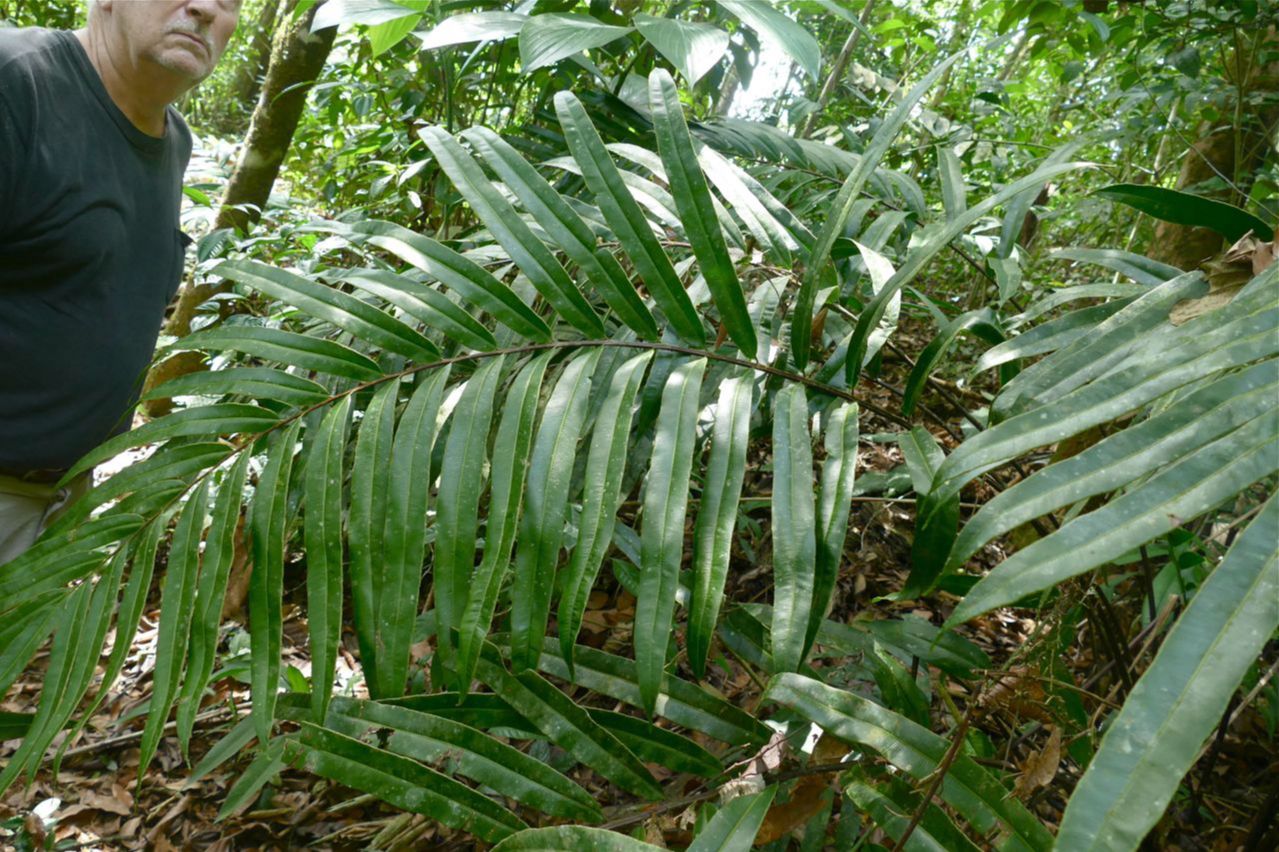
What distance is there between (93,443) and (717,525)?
1.27 m

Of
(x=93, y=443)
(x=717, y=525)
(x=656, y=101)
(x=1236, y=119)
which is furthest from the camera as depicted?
(x=1236, y=119)

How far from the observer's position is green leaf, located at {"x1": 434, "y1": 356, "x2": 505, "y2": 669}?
2.55ft

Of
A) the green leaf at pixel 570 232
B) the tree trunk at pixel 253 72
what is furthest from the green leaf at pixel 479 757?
the tree trunk at pixel 253 72

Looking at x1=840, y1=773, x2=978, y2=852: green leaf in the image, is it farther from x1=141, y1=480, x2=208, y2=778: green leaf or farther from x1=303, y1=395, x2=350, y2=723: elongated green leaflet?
x1=141, y1=480, x2=208, y2=778: green leaf

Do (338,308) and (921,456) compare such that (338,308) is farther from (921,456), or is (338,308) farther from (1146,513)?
(1146,513)

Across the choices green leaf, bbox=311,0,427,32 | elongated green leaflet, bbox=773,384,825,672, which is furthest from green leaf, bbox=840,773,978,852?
green leaf, bbox=311,0,427,32

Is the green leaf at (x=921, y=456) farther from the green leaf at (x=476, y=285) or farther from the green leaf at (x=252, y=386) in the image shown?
the green leaf at (x=252, y=386)

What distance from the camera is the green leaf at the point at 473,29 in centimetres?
112

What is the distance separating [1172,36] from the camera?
200cm

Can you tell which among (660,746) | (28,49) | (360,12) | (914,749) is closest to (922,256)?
(914,749)

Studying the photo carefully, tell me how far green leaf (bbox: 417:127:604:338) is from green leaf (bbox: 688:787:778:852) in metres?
0.49

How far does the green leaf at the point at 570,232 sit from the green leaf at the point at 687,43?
0.22 m

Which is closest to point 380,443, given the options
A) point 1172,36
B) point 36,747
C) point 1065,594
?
point 36,747

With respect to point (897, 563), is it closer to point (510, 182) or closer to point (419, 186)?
point (510, 182)
